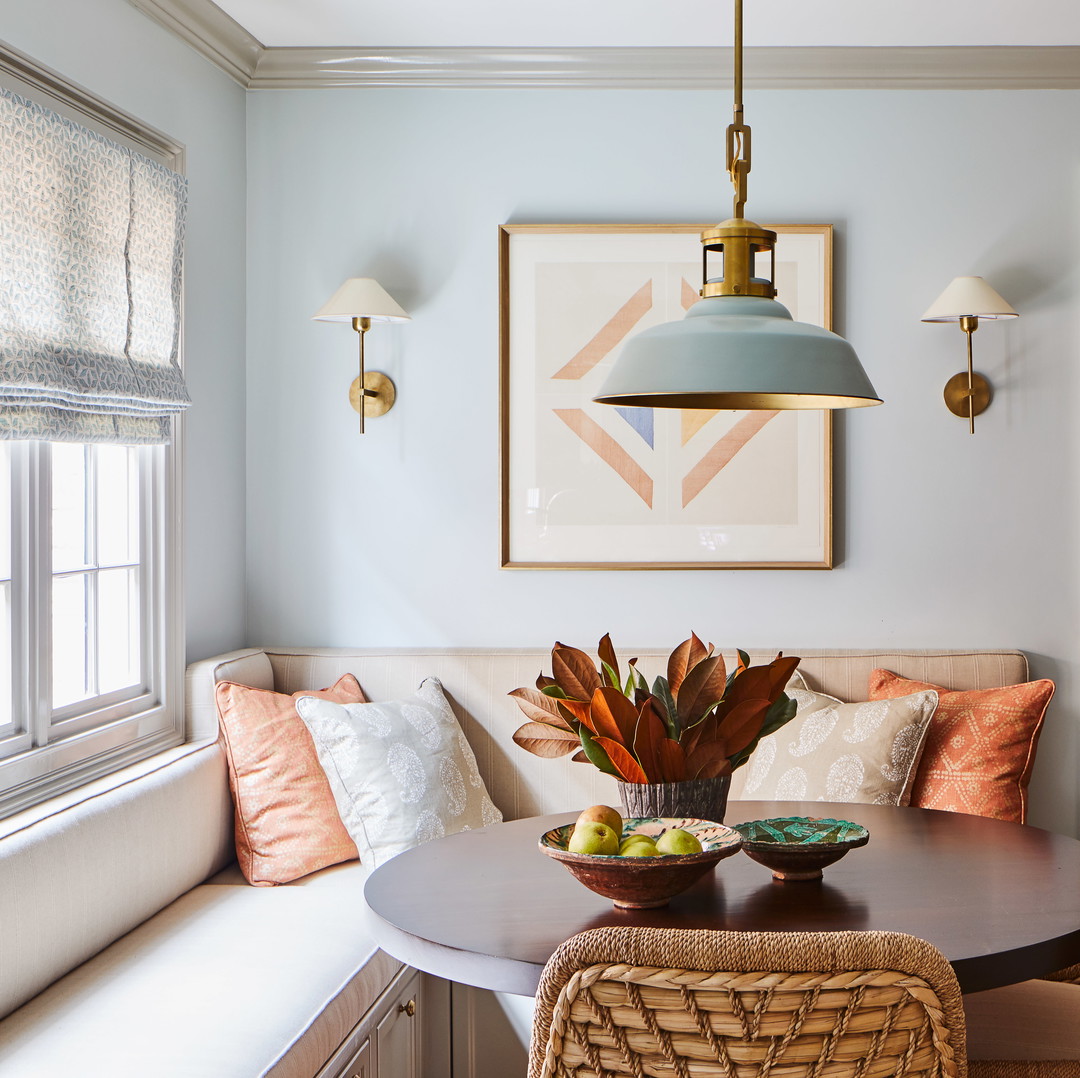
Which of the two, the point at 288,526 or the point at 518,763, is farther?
the point at 288,526

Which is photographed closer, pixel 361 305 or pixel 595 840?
pixel 595 840

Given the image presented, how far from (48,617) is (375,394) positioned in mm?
1229

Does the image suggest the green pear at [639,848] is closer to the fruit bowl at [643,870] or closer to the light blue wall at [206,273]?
the fruit bowl at [643,870]

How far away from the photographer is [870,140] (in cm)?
320

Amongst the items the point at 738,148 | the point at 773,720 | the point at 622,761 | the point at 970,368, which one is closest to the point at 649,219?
the point at 970,368

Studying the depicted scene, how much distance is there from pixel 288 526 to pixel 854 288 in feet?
5.91

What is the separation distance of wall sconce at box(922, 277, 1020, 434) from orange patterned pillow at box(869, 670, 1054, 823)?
0.82 meters

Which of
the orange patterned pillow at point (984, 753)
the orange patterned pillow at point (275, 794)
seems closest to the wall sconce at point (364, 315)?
the orange patterned pillow at point (275, 794)

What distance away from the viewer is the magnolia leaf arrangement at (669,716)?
1741 mm

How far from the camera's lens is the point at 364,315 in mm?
3027

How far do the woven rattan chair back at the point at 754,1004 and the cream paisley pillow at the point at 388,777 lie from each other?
1616 mm

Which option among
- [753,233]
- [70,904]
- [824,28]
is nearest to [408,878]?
[70,904]

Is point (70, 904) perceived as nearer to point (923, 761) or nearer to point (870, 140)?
point (923, 761)

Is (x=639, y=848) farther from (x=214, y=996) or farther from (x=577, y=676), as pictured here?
(x=214, y=996)
